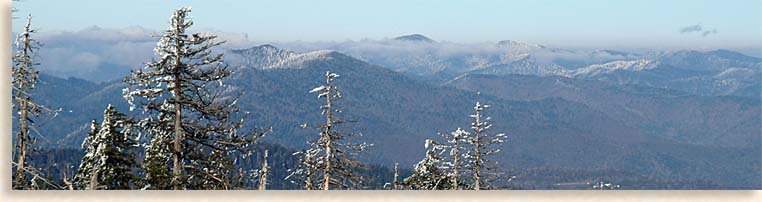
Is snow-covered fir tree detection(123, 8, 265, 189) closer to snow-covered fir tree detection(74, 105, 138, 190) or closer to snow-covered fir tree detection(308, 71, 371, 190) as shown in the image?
snow-covered fir tree detection(74, 105, 138, 190)

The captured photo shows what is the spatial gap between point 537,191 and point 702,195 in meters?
1.56

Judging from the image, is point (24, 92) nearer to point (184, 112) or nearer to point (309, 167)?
point (184, 112)

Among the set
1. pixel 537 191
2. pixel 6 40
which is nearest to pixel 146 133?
pixel 6 40

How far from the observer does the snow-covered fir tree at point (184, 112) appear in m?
11.6

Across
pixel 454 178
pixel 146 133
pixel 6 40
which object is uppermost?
pixel 6 40

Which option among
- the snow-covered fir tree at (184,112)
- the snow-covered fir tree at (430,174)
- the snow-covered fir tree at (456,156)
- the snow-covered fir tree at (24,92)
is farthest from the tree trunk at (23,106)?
the snow-covered fir tree at (430,174)

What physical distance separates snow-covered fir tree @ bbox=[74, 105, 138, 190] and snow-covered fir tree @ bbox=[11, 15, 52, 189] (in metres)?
1.28

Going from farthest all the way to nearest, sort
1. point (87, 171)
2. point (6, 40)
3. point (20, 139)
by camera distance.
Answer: point (87, 171)
point (20, 139)
point (6, 40)

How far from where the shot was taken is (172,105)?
11711mm

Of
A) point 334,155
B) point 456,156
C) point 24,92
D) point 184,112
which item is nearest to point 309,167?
point 334,155

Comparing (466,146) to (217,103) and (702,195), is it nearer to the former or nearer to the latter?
(217,103)

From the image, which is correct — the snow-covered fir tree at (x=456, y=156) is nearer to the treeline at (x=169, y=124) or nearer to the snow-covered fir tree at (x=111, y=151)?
the treeline at (x=169, y=124)

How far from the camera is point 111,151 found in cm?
1314

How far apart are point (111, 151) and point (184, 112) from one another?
5.94 ft
